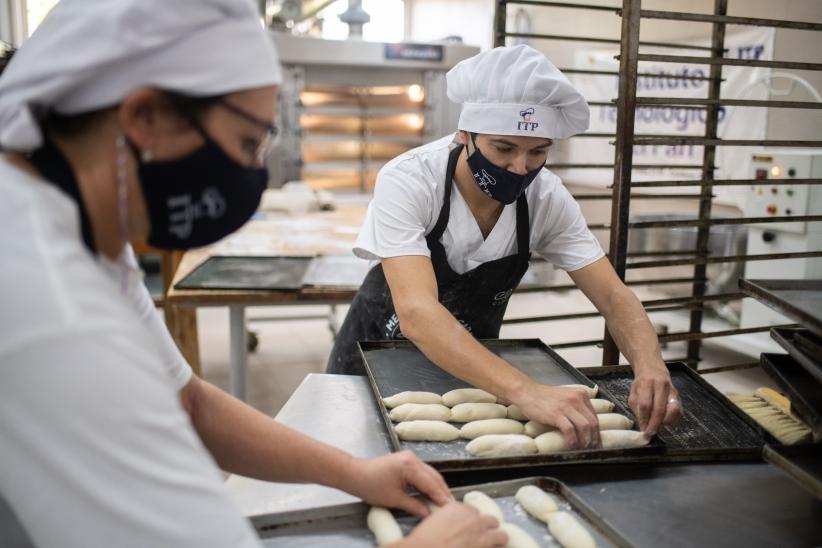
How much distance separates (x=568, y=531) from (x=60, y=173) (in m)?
0.89

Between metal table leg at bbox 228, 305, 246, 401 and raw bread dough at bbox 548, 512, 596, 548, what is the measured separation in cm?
230

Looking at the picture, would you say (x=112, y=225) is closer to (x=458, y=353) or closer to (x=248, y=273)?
(x=458, y=353)

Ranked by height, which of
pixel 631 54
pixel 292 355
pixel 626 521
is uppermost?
pixel 631 54

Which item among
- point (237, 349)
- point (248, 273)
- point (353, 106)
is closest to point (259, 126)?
point (248, 273)

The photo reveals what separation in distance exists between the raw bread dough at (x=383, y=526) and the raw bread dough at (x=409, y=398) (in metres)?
0.39

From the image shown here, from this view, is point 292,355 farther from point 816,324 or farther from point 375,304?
point 816,324

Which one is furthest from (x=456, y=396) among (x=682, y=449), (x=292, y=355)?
(x=292, y=355)

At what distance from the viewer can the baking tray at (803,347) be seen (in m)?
1.11

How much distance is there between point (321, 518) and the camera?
1.15 meters

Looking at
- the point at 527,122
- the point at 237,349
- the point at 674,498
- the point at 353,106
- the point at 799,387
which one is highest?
the point at 353,106

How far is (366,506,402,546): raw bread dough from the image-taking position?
107 centimetres

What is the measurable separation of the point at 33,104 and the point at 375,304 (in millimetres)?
1440

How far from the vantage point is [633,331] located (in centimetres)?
→ 187

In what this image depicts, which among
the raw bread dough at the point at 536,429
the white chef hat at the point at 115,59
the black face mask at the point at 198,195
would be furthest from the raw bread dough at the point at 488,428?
the white chef hat at the point at 115,59
